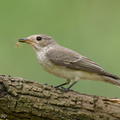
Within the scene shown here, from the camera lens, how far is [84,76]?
23.7ft

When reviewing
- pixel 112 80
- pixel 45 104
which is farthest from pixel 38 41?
pixel 45 104

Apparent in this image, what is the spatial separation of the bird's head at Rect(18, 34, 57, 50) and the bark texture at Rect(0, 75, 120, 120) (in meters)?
1.70

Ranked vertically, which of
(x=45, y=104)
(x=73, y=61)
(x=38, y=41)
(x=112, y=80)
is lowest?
(x=45, y=104)

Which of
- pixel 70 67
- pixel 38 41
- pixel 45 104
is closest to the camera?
pixel 45 104

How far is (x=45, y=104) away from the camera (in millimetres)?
5730

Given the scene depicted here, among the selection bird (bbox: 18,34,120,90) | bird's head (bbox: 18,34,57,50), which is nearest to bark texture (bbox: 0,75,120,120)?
bird (bbox: 18,34,120,90)

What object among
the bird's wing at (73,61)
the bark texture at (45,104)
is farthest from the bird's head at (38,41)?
the bark texture at (45,104)

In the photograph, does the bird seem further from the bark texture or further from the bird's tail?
the bark texture

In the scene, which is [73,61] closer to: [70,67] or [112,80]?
Result: [70,67]

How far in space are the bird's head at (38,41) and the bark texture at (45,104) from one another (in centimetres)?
170

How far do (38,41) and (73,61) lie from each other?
0.90 m

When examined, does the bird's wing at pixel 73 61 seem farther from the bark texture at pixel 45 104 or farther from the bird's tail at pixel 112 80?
the bark texture at pixel 45 104

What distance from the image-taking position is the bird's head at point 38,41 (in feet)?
24.4

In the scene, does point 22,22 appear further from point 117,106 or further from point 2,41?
point 117,106
